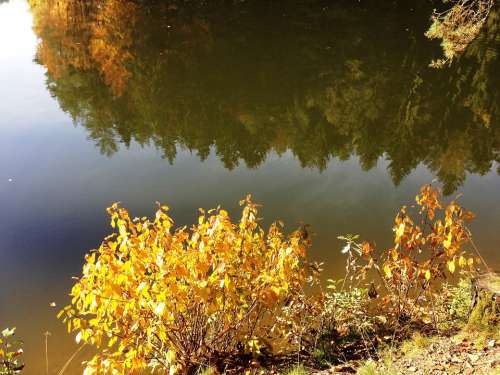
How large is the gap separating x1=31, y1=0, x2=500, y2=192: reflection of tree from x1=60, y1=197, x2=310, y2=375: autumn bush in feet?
37.1

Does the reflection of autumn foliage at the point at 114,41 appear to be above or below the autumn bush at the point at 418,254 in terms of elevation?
above

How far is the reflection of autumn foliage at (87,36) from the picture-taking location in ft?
114

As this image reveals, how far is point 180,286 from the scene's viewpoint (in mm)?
5527

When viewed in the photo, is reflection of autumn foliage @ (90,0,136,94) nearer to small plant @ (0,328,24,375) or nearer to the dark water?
the dark water

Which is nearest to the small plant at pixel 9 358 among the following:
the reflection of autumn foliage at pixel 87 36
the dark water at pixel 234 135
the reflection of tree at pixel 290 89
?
the dark water at pixel 234 135

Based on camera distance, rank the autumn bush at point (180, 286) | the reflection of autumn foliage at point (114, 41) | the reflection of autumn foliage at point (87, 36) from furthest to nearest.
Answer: the reflection of autumn foliage at point (87, 36) → the reflection of autumn foliage at point (114, 41) → the autumn bush at point (180, 286)

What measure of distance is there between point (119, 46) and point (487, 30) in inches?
1240

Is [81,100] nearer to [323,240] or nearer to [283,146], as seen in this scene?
[283,146]

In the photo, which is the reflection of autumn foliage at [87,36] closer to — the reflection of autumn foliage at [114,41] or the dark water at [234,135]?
the reflection of autumn foliage at [114,41]

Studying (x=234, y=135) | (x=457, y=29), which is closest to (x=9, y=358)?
(x=457, y=29)

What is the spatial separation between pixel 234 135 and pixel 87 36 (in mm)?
30347

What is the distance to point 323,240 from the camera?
1245 cm

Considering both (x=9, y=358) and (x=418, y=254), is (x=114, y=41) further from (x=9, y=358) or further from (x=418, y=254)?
(x=9, y=358)

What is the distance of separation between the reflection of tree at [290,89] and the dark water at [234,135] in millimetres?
130
